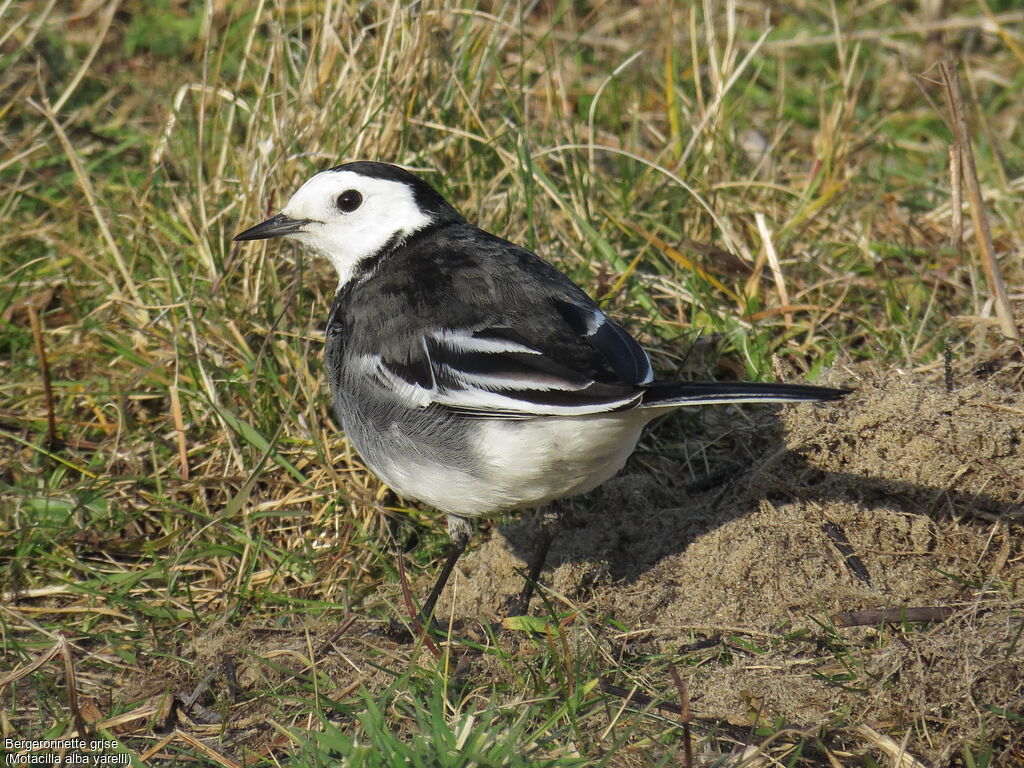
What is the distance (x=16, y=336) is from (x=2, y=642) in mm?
1706

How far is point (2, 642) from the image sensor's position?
425cm

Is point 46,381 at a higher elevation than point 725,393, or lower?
lower

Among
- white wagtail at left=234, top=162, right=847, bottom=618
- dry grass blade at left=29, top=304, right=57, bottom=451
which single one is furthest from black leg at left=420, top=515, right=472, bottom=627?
dry grass blade at left=29, top=304, right=57, bottom=451

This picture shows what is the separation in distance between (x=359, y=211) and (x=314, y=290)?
851 mm

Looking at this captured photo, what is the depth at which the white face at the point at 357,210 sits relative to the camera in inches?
182

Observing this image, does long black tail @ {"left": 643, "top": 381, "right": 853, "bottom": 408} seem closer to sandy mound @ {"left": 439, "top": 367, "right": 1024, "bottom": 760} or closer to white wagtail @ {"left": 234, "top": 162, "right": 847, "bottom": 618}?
white wagtail @ {"left": 234, "top": 162, "right": 847, "bottom": 618}

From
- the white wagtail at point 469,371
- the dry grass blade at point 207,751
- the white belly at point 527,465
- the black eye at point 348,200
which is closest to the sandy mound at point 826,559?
the white wagtail at point 469,371

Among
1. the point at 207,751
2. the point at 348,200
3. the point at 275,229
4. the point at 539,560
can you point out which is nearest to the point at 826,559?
the point at 539,560

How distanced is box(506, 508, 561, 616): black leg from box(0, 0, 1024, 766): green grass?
0.38 m

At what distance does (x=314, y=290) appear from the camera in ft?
17.7

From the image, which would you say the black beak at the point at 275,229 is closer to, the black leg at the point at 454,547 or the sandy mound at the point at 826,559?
the black leg at the point at 454,547

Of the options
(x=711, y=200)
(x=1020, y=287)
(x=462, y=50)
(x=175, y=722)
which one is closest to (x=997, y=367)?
(x=1020, y=287)

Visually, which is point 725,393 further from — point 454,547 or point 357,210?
point 357,210

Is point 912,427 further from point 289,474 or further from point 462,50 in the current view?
point 462,50
